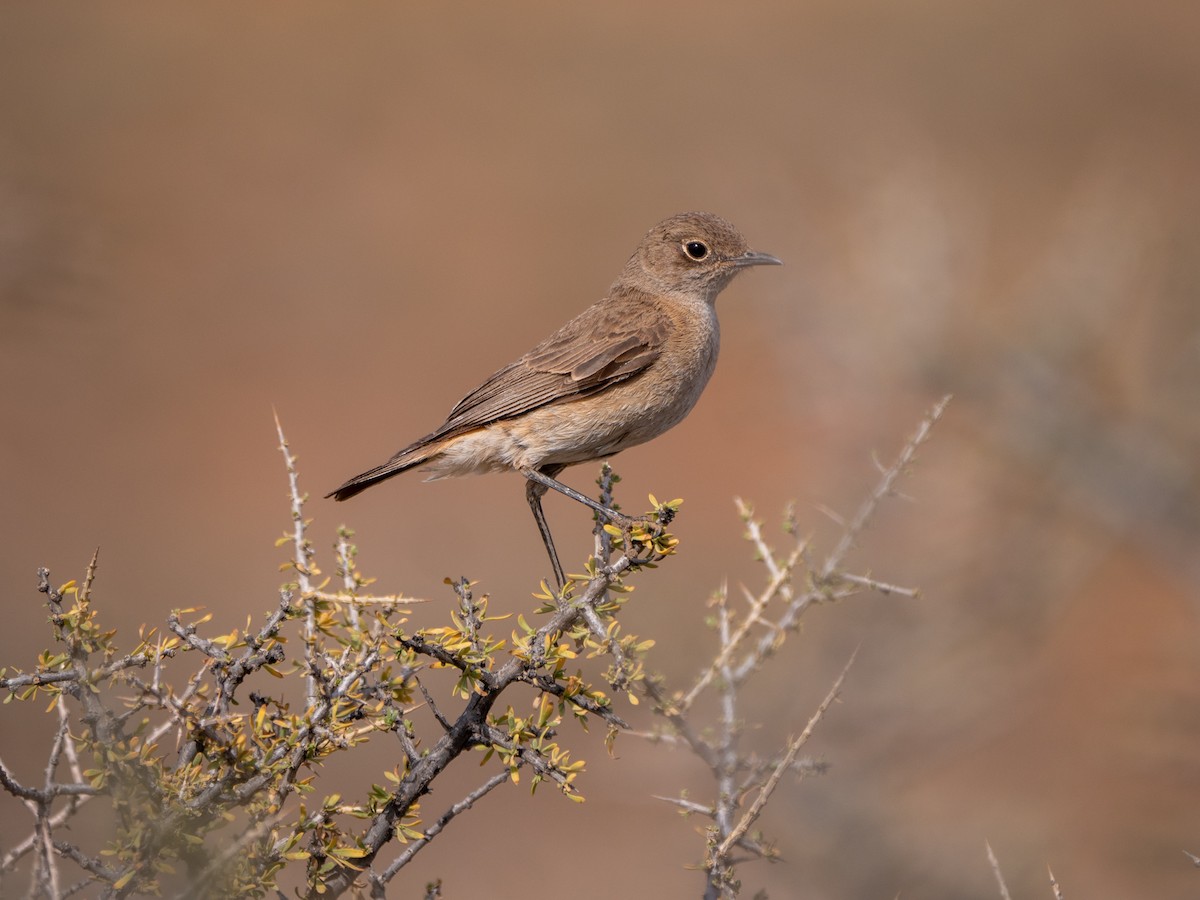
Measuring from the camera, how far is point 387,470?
16.6 feet

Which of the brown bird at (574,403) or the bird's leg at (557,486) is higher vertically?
the brown bird at (574,403)

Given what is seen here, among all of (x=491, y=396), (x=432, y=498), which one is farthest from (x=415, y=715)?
(x=491, y=396)

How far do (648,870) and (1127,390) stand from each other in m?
4.36

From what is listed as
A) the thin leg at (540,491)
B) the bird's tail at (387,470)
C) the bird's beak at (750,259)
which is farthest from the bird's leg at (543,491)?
the bird's beak at (750,259)

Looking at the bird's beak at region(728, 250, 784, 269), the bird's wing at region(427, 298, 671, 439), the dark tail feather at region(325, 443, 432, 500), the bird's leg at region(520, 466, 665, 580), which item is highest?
the bird's beak at region(728, 250, 784, 269)

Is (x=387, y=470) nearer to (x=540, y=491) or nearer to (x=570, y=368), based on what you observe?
(x=540, y=491)

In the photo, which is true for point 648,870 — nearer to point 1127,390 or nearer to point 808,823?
point 808,823

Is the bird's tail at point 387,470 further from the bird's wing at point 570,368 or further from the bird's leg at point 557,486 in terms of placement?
the bird's leg at point 557,486

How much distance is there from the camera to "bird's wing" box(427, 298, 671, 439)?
527cm

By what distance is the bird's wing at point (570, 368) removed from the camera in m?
5.27

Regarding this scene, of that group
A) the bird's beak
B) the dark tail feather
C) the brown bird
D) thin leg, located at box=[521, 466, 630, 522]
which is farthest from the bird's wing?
the bird's beak

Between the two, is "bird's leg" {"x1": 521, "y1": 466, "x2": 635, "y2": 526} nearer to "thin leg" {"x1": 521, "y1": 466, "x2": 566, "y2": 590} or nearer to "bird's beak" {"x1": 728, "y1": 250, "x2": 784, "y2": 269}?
"thin leg" {"x1": 521, "y1": 466, "x2": 566, "y2": 590}

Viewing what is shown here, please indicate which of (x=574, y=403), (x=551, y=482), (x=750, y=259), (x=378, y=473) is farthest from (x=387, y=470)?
(x=750, y=259)

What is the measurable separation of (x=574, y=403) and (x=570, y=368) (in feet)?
0.58
